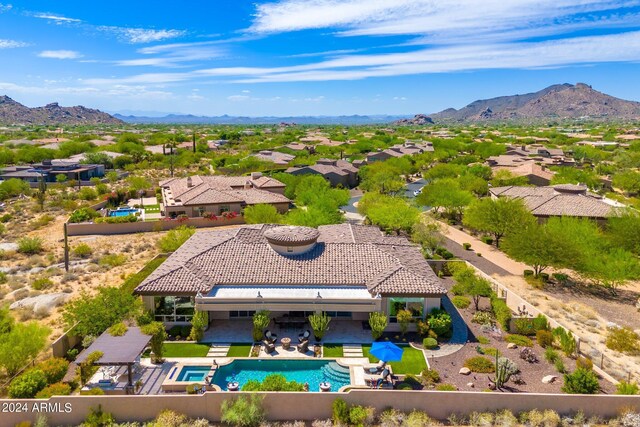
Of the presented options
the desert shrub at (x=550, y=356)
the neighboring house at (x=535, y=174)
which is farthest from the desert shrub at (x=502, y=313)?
the neighboring house at (x=535, y=174)

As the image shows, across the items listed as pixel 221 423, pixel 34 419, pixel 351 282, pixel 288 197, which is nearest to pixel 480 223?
pixel 351 282

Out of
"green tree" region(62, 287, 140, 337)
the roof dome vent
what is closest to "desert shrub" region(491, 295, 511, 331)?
the roof dome vent

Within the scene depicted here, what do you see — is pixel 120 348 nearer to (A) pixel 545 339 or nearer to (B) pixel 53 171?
(A) pixel 545 339

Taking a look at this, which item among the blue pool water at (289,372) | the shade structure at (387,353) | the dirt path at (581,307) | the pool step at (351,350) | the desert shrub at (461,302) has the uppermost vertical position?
the shade structure at (387,353)

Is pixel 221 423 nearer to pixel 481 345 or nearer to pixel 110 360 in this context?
pixel 110 360

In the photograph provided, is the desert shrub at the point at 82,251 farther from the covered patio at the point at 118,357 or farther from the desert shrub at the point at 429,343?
the desert shrub at the point at 429,343

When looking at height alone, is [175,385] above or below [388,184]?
below

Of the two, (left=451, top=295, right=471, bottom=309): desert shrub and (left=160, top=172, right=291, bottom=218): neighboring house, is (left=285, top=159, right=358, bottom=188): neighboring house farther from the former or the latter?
(left=451, top=295, right=471, bottom=309): desert shrub
